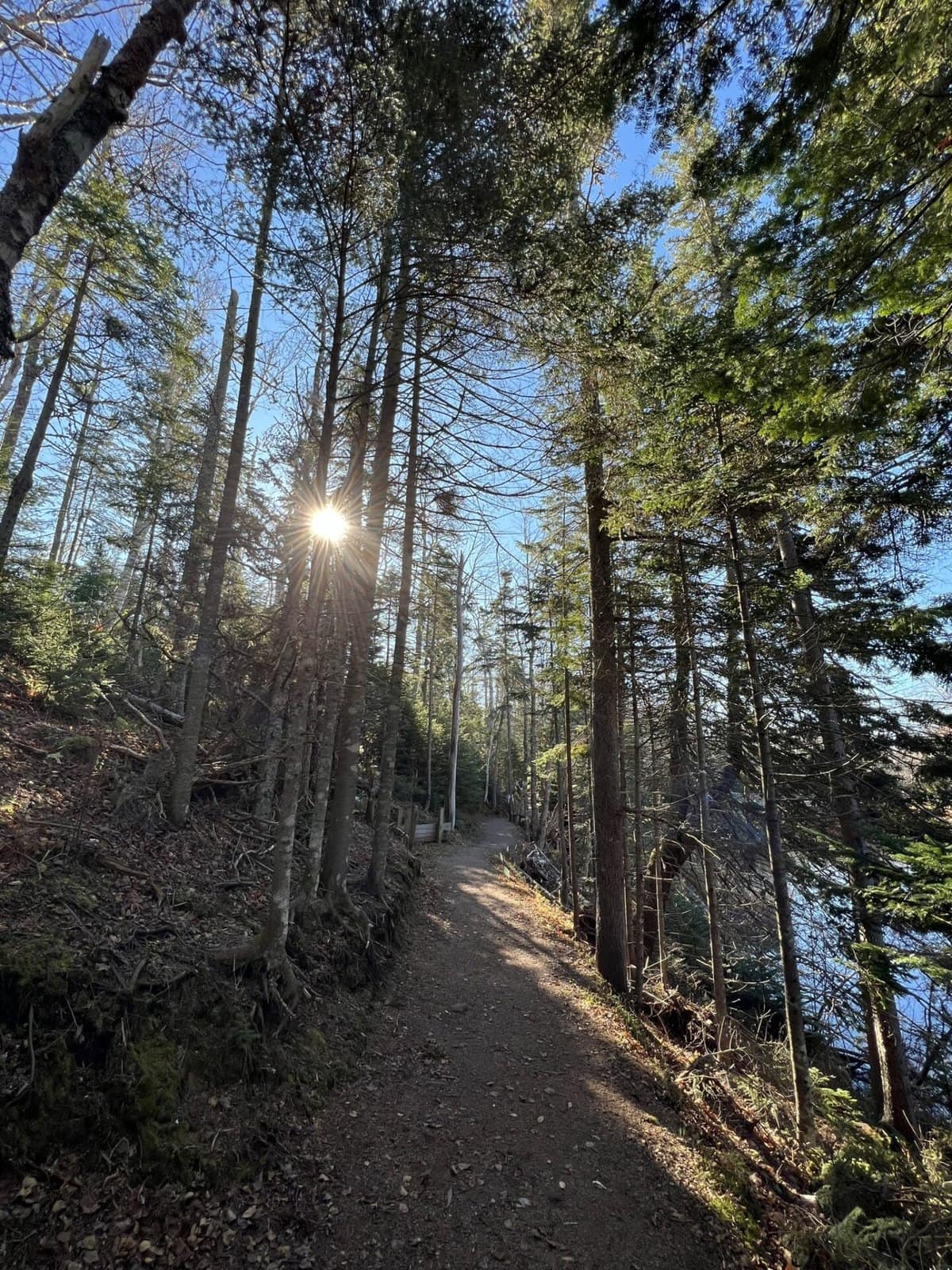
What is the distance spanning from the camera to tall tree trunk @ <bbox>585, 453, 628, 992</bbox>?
330 inches

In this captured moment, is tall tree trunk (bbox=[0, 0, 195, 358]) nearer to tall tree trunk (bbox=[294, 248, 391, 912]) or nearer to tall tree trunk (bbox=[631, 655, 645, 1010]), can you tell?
tall tree trunk (bbox=[294, 248, 391, 912])

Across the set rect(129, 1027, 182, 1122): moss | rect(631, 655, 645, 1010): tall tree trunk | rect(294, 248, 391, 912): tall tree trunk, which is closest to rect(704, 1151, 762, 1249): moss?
rect(631, 655, 645, 1010): tall tree trunk

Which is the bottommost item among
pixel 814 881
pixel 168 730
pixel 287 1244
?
pixel 287 1244

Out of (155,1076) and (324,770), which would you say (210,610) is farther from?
(155,1076)

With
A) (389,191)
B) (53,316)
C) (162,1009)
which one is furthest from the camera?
(53,316)

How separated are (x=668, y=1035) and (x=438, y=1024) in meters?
4.12

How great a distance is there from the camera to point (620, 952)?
8352mm

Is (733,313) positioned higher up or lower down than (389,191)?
lower down

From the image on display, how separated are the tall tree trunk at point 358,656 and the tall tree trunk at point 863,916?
537cm

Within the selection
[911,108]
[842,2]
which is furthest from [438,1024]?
[842,2]

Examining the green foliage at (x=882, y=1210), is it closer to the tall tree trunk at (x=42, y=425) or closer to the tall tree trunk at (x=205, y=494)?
the tall tree trunk at (x=205, y=494)

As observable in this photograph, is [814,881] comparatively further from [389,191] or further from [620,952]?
[389,191]

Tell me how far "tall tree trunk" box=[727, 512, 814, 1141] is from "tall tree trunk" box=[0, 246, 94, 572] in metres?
10.2

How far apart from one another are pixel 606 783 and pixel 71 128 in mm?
9394
